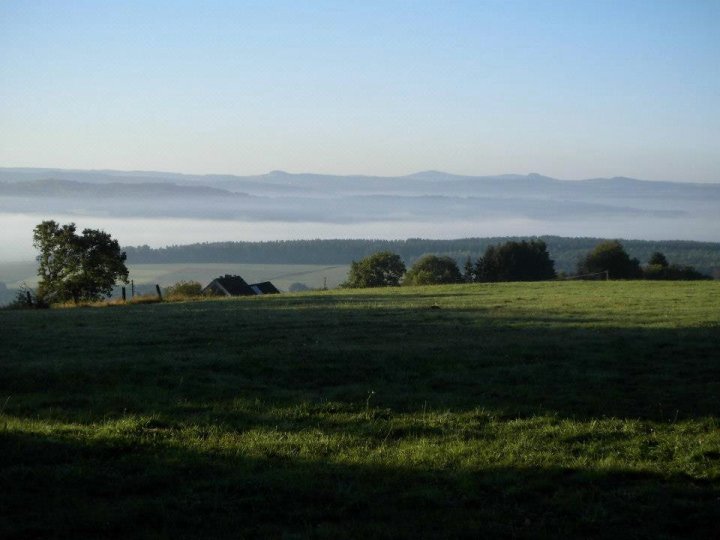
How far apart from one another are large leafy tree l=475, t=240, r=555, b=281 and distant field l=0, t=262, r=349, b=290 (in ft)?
62.4

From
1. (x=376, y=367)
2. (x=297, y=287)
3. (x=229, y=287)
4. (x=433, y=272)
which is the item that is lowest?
(x=376, y=367)

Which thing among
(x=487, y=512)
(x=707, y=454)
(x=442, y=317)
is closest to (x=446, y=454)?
(x=487, y=512)

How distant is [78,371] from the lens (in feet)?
47.7

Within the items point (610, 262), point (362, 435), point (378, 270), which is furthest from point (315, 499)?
point (378, 270)

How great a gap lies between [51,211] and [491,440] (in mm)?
155927

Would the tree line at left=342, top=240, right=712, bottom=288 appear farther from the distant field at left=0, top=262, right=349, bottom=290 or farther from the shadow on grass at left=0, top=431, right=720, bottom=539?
the shadow on grass at left=0, top=431, right=720, bottom=539

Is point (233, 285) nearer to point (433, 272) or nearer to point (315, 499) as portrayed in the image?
point (433, 272)

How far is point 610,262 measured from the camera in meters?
82.1

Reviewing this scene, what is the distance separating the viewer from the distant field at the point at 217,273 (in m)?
99.8

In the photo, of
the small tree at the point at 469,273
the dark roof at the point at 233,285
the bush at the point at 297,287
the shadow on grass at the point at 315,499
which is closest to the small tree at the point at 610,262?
the small tree at the point at 469,273

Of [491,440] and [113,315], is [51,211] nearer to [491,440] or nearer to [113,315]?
[113,315]

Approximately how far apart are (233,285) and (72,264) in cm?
2858

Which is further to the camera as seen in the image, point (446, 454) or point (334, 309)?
point (334, 309)

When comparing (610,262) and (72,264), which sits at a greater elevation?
(72,264)
